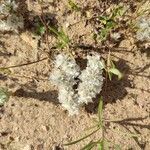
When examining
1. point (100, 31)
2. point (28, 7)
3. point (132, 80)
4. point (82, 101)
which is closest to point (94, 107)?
point (82, 101)

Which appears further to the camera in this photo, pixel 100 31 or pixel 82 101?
pixel 100 31

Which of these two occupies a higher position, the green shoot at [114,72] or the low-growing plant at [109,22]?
the low-growing plant at [109,22]

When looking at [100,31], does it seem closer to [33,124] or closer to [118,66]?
[118,66]

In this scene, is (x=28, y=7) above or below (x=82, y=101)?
above

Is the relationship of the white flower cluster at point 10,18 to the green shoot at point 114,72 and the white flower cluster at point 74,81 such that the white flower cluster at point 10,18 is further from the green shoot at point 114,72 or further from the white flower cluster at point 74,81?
the green shoot at point 114,72

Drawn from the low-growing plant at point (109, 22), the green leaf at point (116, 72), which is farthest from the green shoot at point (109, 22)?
the green leaf at point (116, 72)

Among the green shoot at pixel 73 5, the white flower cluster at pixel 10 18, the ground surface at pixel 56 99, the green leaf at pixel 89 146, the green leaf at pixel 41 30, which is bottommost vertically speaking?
the green leaf at pixel 89 146

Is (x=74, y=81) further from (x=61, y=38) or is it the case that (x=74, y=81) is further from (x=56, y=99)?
(x=61, y=38)

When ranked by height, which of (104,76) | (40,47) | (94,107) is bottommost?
(94,107)
